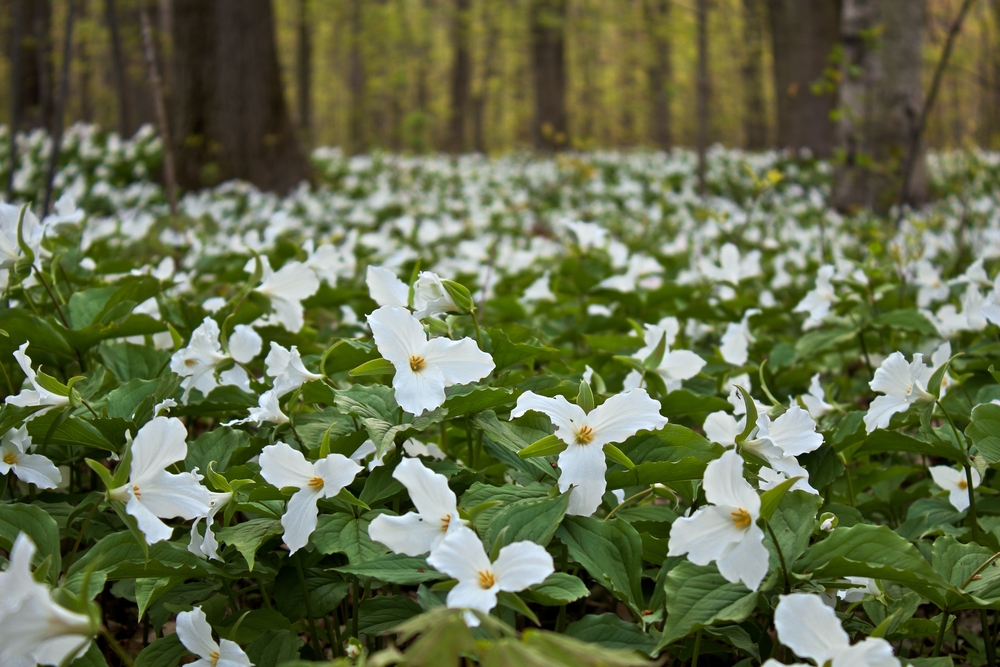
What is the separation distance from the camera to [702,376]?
217cm

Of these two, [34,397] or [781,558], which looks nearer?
[781,558]

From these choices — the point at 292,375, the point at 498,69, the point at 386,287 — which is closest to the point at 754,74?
the point at 498,69

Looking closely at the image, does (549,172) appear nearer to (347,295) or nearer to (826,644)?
(347,295)

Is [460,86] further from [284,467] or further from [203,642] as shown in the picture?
[203,642]

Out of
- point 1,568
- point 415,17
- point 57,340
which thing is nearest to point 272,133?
point 57,340

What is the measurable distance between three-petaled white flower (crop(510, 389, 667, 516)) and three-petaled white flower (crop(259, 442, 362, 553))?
303 mm

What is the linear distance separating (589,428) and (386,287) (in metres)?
0.55

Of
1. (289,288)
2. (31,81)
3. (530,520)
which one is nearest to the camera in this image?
(530,520)

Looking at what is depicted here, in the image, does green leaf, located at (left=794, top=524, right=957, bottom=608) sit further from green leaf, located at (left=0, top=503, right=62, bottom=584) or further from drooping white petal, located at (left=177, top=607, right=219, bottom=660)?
green leaf, located at (left=0, top=503, right=62, bottom=584)

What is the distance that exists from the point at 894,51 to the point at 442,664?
264 inches

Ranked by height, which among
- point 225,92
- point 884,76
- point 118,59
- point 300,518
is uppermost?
point 118,59

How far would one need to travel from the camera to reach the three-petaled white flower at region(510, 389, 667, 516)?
49.6 inches

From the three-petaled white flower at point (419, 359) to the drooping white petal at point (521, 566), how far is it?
1.02ft

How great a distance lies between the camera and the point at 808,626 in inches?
41.2
